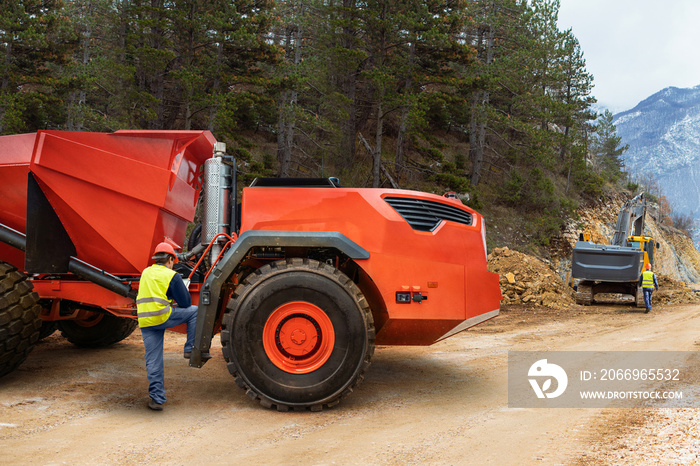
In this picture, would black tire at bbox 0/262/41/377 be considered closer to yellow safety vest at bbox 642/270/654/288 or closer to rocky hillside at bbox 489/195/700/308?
rocky hillside at bbox 489/195/700/308

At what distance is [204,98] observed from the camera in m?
19.0

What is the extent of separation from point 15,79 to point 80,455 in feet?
62.2

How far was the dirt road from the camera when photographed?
358cm

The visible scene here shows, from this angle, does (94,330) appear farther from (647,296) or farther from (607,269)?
(647,296)

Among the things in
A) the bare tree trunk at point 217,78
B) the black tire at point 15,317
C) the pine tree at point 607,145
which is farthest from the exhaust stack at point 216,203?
the pine tree at point 607,145

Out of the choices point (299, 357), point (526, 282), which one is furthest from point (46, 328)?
point (526, 282)

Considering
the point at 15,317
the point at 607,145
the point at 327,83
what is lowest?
the point at 15,317

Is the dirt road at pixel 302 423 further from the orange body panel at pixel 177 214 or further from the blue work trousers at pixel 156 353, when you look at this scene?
the orange body panel at pixel 177 214

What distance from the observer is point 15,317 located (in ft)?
16.1

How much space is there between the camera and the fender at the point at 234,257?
452cm

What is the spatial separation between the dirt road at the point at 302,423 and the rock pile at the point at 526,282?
8.90 meters

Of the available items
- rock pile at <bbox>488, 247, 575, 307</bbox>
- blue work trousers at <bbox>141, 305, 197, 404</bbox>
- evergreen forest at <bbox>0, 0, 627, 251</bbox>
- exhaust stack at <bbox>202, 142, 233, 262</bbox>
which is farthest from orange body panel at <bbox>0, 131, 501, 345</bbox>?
evergreen forest at <bbox>0, 0, 627, 251</bbox>

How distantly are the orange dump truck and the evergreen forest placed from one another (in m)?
14.0

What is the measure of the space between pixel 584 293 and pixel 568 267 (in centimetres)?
1053
